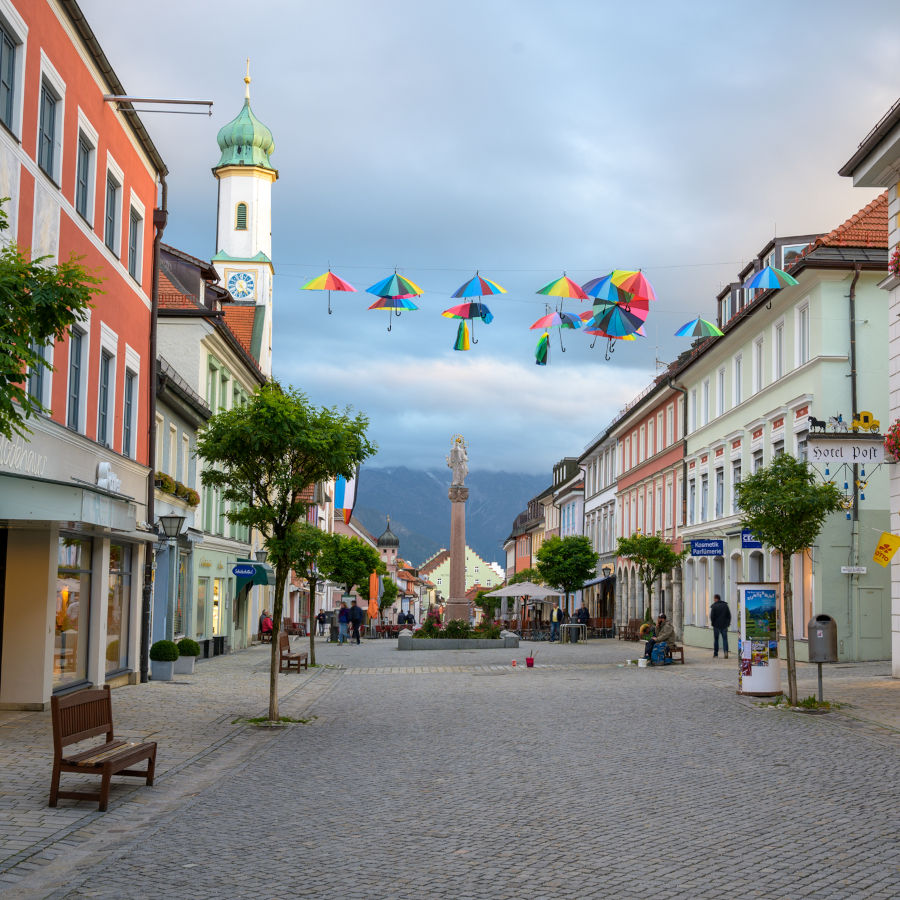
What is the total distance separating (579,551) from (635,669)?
29480 millimetres

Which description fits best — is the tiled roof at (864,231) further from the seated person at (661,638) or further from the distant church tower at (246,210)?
the distant church tower at (246,210)

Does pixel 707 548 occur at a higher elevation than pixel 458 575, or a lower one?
higher

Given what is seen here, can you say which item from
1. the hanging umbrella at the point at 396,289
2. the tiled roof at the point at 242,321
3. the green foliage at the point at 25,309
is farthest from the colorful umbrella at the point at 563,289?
the tiled roof at the point at 242,321

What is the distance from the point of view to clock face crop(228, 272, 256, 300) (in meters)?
65.1

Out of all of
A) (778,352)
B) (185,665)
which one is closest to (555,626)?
(778,352)

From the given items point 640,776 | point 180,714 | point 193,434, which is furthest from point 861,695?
point 193,434

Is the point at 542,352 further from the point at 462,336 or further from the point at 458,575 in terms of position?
the point at 458,575

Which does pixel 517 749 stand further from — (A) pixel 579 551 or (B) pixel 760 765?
(A) pixel 579 551

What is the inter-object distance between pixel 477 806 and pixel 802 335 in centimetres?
Result: 2401

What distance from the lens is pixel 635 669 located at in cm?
2939

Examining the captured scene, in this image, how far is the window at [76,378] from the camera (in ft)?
61.0

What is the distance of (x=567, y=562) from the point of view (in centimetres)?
5853

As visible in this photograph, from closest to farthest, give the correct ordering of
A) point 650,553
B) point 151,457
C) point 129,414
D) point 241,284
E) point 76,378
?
point 76,378, point 129,414, point 151,457, point 650,553, point 241,284

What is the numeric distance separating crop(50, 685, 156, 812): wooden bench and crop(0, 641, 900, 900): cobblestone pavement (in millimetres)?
250
